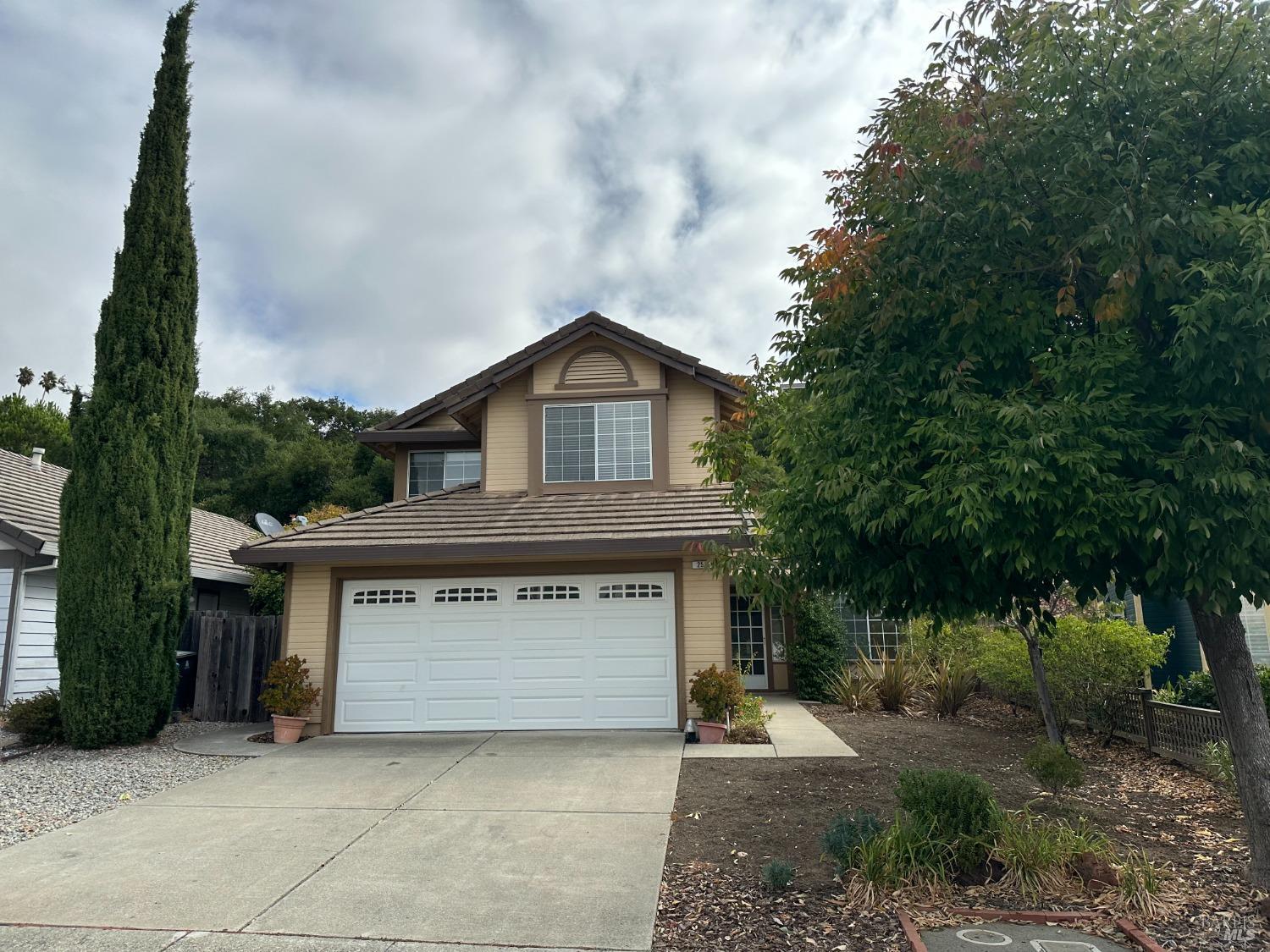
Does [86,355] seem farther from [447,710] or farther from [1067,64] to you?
[1067,64]

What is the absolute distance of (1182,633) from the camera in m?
12.0

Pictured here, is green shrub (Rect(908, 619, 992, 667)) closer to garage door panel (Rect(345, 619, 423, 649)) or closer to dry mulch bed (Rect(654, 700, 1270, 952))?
dry mulch bed (Rect(654, 700, 1270, 952))

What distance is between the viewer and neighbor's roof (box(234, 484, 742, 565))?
10.5 meters

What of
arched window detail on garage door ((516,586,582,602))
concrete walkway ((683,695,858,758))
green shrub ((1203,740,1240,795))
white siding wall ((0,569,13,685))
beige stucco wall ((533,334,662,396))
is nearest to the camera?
green shrub ((1203,740,1240,795))

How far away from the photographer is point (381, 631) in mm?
11227

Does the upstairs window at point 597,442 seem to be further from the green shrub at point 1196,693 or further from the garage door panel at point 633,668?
the green shrub at point 1196,693

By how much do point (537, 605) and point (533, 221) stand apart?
6096mm

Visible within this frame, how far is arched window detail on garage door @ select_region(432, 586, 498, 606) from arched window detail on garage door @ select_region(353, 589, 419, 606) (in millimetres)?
338

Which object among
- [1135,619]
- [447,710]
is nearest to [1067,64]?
[447,710]

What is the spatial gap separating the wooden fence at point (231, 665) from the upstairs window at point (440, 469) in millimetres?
3976

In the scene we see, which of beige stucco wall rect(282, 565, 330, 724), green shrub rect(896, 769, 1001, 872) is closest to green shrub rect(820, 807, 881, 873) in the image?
green shrub rect(896, 769, 1001, 872)

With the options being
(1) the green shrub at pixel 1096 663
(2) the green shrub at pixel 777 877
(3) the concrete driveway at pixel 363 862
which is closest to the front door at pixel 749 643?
(1) the green shrub at pixel 1096 663

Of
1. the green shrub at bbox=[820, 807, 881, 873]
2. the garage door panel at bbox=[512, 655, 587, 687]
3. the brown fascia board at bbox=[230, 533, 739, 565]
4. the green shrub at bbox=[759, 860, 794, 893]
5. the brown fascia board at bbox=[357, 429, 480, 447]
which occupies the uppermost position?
the brown fascia board at bbox=[357, 429, 480, 447]

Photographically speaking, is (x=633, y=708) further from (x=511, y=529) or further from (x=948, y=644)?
(x=948, y=644)
